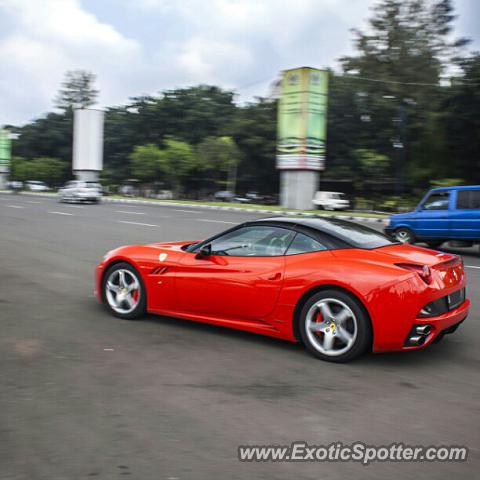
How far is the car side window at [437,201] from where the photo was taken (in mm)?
13391

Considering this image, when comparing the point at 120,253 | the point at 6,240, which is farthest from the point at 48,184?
the point at 120,253

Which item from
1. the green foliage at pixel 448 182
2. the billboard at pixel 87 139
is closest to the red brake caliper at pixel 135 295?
the green foliage at pixel 448 182

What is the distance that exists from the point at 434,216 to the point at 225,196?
1694 inches

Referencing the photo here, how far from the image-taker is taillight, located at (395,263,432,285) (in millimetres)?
4852

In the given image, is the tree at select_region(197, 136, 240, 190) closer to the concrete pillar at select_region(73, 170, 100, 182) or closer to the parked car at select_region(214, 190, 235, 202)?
the parked car at select_region(214, 190, 235, 202)

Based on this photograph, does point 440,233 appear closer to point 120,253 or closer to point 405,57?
point 120,253

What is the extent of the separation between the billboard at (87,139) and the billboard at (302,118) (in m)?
27.3

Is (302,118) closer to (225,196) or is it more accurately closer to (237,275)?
(225,196)

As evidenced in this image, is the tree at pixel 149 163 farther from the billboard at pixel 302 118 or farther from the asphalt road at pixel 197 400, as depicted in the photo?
the asphalt road at pixel 197 400

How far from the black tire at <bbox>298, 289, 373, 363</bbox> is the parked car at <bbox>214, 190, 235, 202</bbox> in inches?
1975

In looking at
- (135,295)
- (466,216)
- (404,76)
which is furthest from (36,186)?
(135,295)

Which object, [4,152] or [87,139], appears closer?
[87,139]

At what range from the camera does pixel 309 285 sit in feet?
16.8

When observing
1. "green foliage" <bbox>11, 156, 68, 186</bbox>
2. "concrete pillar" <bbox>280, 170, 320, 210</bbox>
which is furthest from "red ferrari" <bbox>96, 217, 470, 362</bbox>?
"green foliage" <bbox>11, 156, 68, 186</bbox>
